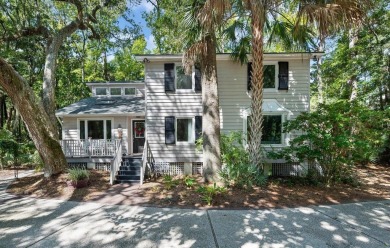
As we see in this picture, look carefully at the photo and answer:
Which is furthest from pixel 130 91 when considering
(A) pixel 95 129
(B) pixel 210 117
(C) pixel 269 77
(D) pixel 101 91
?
(C) pixel 269 77

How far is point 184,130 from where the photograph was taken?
10305 millimetres

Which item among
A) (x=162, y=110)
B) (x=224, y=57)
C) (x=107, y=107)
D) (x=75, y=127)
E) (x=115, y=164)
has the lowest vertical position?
(x=115, y=164)

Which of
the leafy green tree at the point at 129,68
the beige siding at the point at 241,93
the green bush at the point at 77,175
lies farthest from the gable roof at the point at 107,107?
the leafy green tree at the point at 129,68

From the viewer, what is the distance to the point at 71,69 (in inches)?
786

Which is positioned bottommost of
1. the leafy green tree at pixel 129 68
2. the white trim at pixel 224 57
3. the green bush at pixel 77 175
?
the green bush at pixel 77 175

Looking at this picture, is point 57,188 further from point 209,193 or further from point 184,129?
point 184,129

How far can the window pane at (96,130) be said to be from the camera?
1188 centimetres

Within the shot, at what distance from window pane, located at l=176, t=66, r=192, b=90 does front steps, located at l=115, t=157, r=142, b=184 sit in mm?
4055

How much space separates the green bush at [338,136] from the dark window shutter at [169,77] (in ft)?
19.0

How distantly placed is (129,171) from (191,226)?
5324 mm

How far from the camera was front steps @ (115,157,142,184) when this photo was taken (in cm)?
858

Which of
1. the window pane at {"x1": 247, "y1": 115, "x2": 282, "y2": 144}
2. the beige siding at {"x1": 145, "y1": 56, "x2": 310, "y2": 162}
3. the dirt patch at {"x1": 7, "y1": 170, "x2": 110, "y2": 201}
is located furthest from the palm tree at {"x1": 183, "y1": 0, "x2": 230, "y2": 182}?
the dirt patch at {"x1": 7, "y1": 170, "x2": 110, "y2": 201}

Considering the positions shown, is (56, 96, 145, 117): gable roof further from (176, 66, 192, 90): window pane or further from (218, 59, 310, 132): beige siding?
(218, 59, 310, 132): beige siding

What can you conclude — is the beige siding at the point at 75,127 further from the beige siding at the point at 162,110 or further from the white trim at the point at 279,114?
the white trim at the point at 279,114
